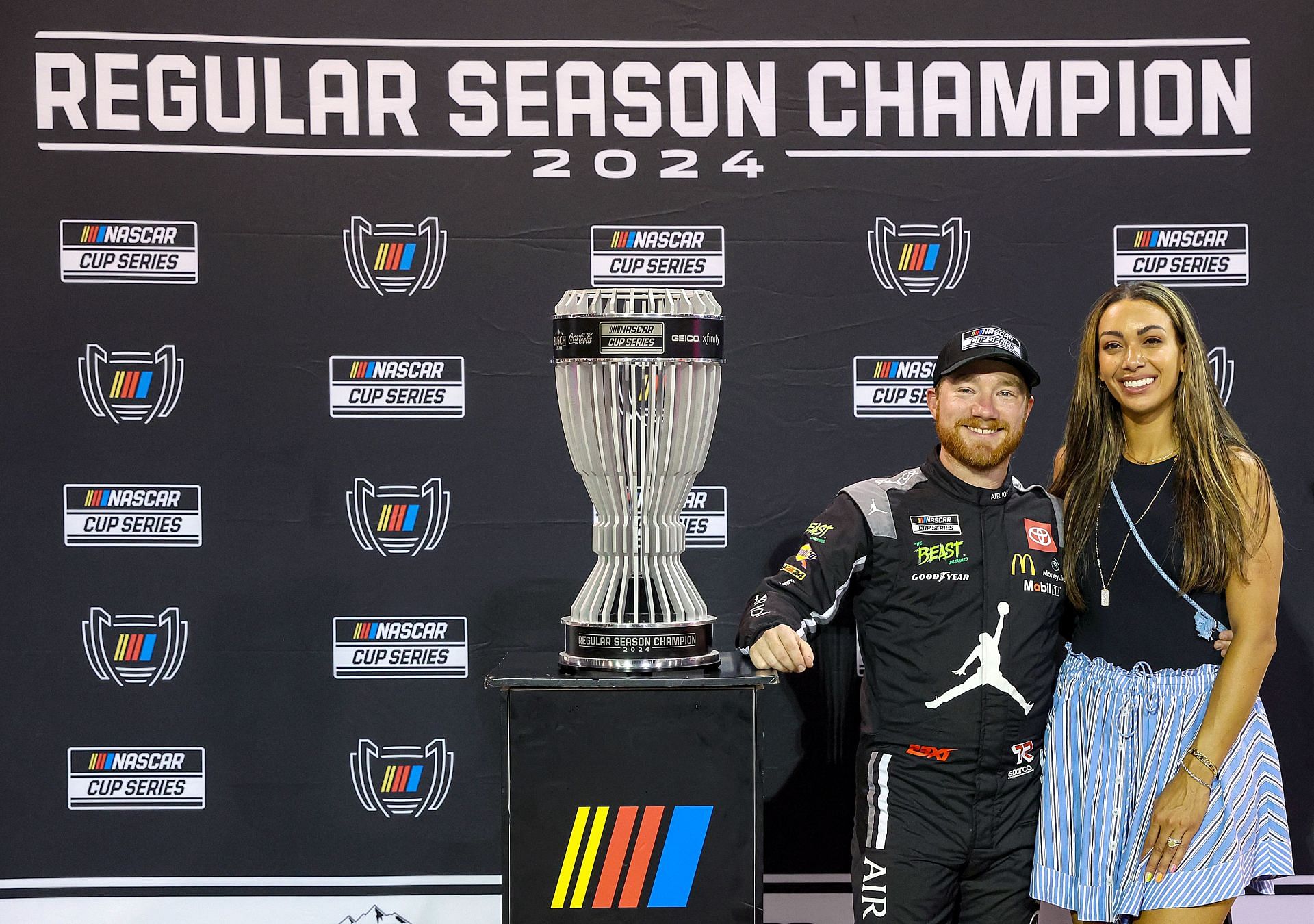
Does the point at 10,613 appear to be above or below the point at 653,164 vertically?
below

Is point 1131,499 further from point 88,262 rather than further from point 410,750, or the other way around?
point 88,262

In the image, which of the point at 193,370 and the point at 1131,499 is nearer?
the point at 1131,499

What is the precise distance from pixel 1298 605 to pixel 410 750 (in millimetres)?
2088

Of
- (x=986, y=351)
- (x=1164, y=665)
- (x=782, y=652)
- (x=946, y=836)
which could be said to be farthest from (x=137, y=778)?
(x=1164, y=665)

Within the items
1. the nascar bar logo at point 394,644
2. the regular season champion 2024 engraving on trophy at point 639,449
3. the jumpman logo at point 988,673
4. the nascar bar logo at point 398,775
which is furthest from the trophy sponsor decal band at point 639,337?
the nascar bar logo at point 398,775

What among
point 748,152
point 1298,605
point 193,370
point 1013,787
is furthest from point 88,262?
point 1298,605

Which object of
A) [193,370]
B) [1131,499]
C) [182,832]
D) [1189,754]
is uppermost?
[193,370]

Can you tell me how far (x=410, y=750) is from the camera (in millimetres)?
2584

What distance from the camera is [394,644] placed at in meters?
A: 2.58

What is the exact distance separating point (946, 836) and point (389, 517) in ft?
4.61

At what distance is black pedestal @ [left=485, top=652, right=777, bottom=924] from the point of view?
1.68m

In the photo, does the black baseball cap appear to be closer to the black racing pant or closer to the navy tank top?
the navy tank top

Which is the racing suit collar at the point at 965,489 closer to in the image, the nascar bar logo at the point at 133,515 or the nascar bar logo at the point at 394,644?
the nascar bar logo at the point at 394,644

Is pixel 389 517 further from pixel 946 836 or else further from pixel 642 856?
pixel 946 836
